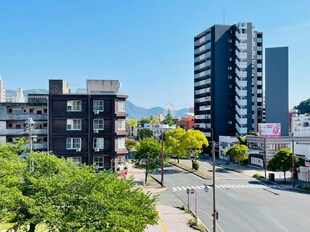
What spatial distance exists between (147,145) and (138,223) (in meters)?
36.1

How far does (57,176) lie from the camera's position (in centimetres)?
1956

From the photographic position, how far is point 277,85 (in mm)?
97188

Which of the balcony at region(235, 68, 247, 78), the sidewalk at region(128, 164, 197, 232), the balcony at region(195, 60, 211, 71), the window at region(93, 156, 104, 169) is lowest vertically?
the sidewalk at region(128, 164, 197, 232)

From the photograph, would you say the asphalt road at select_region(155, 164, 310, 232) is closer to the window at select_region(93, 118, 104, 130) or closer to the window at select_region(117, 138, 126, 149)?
the window at select_region(117, 138, 126, 149)

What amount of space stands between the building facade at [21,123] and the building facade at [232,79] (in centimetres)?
6241

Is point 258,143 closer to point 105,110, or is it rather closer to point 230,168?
point 230,168

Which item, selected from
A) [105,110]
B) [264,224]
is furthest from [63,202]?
[105,110]

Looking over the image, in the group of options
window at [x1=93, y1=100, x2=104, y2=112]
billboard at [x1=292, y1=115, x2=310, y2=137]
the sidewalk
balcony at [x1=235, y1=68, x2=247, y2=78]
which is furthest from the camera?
balcony at [x1=235, y1=68, x2=247, y2=78]

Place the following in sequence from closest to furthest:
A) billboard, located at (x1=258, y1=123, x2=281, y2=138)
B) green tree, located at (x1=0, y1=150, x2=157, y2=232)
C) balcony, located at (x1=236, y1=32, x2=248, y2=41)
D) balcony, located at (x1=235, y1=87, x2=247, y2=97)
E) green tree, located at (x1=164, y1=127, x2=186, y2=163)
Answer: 1. green tree, located at (x1=0, y1=150, x2=157, y2=232)
2. green tree, located at (x1=164, y1=127, x2=186, y2=163)
3. billboard, located at (x1=258, y1=123, x2=281, y2=138)
4. balcony, located at (x1=235, y1=87, x2=247, y2=97)
5. balcony, located at (x1=236, y1=32, x2=248, y2=41)

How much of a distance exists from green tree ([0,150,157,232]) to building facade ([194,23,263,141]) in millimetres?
81589

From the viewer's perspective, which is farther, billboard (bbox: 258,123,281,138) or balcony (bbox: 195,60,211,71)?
balcony (bbox: 195,60,211,71)

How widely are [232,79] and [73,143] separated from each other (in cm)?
6733

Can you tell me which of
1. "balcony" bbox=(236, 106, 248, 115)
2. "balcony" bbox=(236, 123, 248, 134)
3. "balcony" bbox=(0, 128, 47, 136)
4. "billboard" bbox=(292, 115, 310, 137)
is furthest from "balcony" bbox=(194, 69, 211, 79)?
"balcony" bbox=(0, 128, 47, 136)

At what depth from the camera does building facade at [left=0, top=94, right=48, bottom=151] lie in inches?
1793
